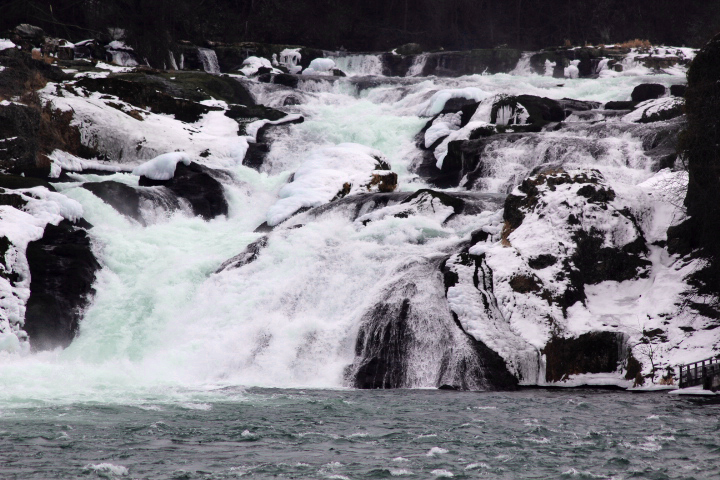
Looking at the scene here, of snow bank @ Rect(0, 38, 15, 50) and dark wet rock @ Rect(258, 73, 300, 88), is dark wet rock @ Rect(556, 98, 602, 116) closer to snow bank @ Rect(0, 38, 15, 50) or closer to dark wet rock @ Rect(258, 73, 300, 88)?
dark wet rock @ Rect(258, 73, 300, 88)

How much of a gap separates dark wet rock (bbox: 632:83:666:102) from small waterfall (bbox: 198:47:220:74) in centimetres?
2665

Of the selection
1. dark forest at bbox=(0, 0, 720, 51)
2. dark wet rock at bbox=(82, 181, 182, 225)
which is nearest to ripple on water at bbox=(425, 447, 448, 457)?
dark wet rock at bbox=(82, 181, 182, 225)

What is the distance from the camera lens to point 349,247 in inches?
734

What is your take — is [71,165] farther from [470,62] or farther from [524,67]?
[524,67]

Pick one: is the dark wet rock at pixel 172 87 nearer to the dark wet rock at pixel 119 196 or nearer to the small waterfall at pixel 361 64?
the dark wet rock at pixel 119 196

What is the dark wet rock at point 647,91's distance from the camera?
32.6 m

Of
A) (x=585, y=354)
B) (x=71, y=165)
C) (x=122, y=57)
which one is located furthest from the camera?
(x=122, y=57)

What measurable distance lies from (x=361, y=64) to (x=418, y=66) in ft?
13.2

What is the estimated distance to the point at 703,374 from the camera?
13117 millimetres

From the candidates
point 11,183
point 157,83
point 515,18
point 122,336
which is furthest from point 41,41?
point 515,18

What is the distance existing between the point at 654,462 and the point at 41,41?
39186 mm

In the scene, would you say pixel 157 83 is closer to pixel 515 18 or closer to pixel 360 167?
pixel 360 167

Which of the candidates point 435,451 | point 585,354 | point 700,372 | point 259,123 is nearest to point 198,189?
point 259,123

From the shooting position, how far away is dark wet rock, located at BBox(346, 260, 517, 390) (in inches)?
568
